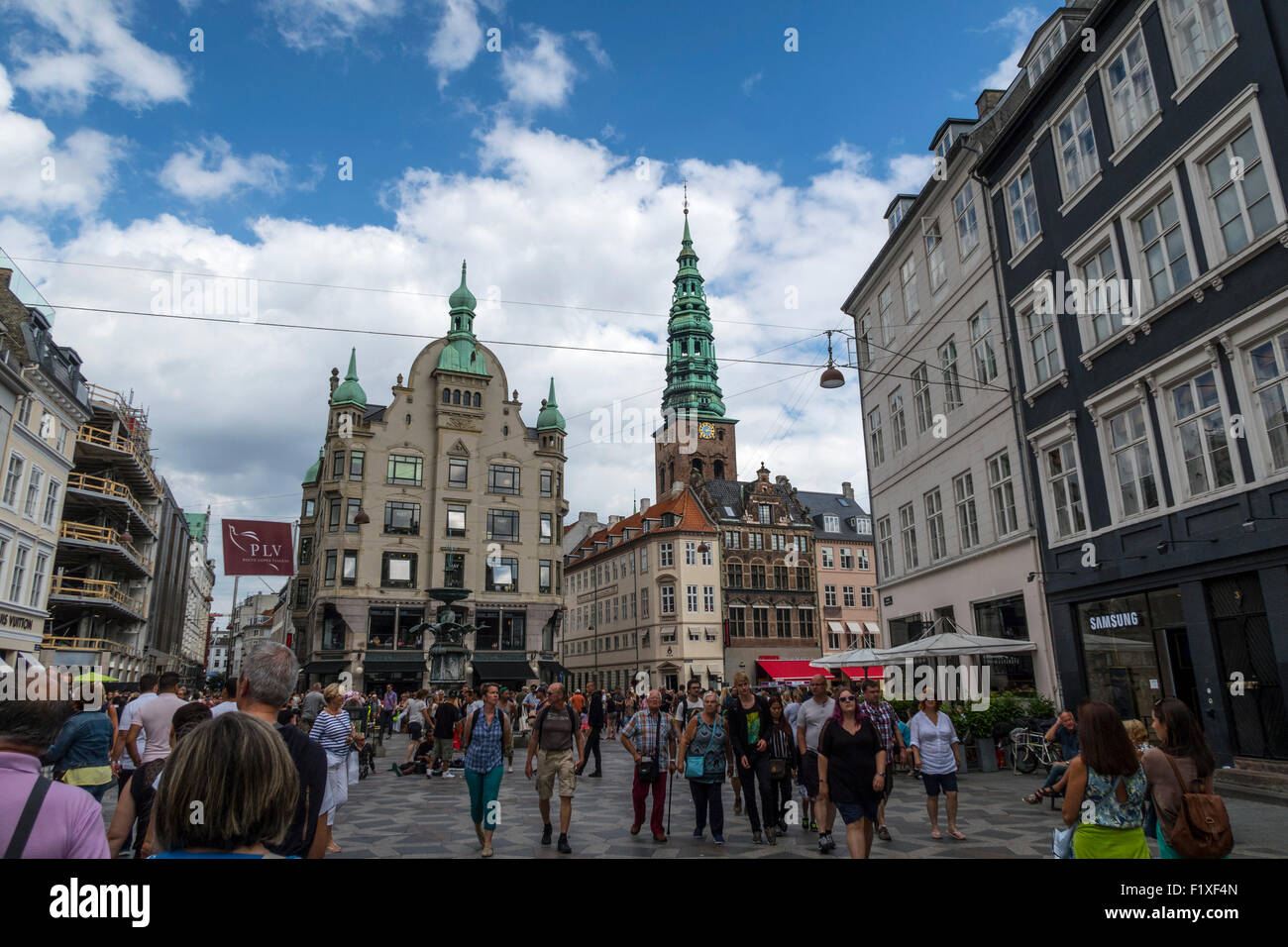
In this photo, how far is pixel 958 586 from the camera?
2422cm

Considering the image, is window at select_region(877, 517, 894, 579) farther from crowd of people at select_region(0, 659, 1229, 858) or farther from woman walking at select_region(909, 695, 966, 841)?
woman walking at select_region(909, 695, 966, 841)

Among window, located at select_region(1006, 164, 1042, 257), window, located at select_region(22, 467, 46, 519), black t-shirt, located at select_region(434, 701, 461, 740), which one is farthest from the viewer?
window, located at select_region(22, 467, 46, 519)

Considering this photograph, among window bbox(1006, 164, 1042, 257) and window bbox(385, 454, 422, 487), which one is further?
window bbox(385, 454, 422, 487)

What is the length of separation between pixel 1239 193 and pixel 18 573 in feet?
132

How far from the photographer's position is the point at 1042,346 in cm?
2041

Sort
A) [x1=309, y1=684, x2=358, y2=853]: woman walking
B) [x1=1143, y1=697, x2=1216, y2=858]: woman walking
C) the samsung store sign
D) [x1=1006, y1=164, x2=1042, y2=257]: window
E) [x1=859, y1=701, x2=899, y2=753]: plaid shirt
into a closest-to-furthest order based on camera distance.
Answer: [x1=1143, y1=697, x2=1216, y2=858]: woman walking
[x1=309, y1=684, x2=358, y2=853]: woman walking
[x1=859, y1=701, x2=899, y2=753]: plaid shirt
the samsung store sign
[x1=1006, y1=164, x2=1042, y2=257]: window

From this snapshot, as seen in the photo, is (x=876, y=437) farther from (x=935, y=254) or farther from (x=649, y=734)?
(x=649, y=734)

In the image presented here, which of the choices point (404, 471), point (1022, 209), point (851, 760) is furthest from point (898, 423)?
point (404, 471)

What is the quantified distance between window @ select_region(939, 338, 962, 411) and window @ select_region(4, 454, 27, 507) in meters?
34.1

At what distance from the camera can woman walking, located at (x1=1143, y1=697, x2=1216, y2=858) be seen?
4.72m

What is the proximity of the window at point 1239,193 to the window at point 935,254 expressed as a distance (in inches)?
423

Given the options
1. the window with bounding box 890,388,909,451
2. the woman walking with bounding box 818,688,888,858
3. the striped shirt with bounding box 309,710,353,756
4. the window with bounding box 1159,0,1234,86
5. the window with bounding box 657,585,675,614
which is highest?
the window with bounding box 1159,0,1234,86

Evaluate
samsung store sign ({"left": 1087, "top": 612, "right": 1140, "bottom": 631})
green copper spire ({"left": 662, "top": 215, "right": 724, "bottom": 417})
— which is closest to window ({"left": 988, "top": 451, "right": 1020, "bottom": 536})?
samsung store sign ({"left": 1087, "top": 612, "right": 1140, "bottom": 631})

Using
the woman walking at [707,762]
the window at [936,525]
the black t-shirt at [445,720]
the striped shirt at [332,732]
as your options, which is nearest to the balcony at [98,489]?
the black t-shirt at [445,720]
